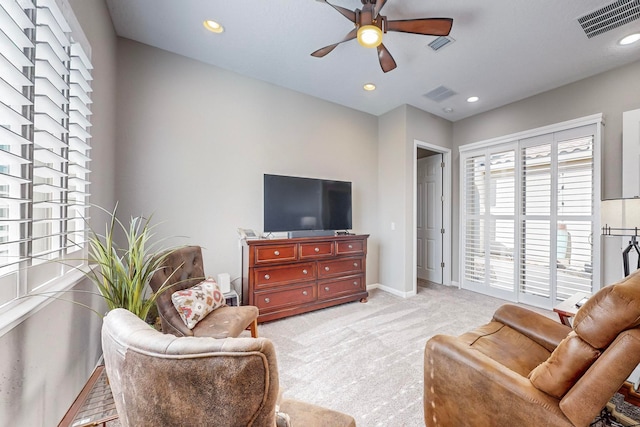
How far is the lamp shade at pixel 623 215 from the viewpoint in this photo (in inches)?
80.3

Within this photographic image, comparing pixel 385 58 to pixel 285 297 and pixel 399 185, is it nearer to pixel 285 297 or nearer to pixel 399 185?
pixel 399 185

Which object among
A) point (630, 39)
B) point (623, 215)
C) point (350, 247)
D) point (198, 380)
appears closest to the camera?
point (198, 380)

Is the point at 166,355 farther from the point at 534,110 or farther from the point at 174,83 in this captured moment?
the point at 534,110

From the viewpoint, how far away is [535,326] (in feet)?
5.46

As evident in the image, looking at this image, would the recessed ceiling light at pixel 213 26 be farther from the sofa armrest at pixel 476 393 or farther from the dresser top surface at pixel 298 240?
the sofa armrest at pixel 476 393

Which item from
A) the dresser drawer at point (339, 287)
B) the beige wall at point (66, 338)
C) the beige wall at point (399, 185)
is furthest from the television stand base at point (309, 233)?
the beige wall at point (66, 338)

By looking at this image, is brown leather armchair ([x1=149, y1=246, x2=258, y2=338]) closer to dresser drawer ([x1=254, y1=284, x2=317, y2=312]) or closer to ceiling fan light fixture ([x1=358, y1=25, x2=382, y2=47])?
dresser drawer ([x1=254, y1=284, x2=317, y2=312])

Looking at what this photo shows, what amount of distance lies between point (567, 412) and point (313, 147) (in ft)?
11.3

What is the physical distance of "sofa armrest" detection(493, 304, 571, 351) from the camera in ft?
5.15

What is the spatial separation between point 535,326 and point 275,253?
2.32 m

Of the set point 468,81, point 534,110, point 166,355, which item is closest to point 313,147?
point 468,81

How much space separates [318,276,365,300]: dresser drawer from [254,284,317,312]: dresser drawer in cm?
12

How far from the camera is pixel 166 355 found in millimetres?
576

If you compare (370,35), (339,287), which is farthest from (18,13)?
(339,287)
